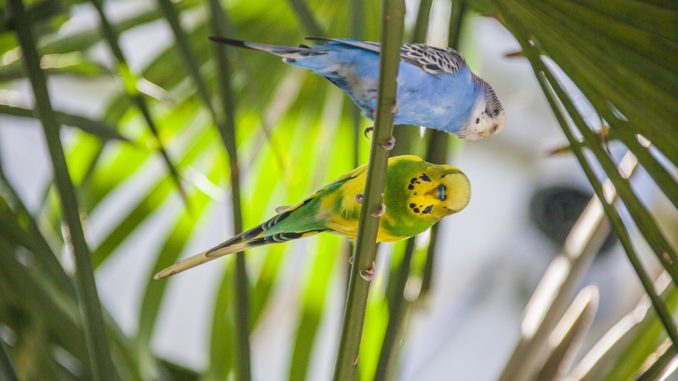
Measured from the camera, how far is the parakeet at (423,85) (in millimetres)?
574

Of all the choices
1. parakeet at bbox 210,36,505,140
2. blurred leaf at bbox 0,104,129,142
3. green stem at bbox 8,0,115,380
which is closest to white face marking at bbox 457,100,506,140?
parakeet at bbox 210,36,505,140

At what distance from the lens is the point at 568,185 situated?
3436 millimetres

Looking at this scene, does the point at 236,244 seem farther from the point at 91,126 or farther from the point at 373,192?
the point at 91,126

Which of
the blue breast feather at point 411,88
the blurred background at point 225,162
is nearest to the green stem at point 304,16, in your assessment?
the blurred background at point 225,162

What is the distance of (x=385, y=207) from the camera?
57cm

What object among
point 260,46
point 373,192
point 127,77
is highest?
point 127,77

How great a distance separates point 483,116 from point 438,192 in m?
0.09

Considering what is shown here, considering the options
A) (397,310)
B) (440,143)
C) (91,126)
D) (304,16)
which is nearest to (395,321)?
(397,310)

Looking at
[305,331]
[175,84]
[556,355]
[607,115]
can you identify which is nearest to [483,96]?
[607,115]

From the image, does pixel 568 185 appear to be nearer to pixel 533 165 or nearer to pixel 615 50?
pixel 533 165

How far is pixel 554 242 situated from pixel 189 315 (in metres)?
1.50

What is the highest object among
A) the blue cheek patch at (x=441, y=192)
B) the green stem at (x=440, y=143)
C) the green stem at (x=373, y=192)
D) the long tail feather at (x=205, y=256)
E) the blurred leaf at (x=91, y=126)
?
the blurred leaf at (x=91, y=126)

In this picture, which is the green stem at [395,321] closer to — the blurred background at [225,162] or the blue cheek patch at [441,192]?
the blurred background at [225,162]

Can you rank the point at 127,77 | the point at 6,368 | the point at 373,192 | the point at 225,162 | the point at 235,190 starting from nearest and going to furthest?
the point at 373,192 → the point at 6,368 → the point at 235,190 → the point at 127,77 → the point at 225,162
